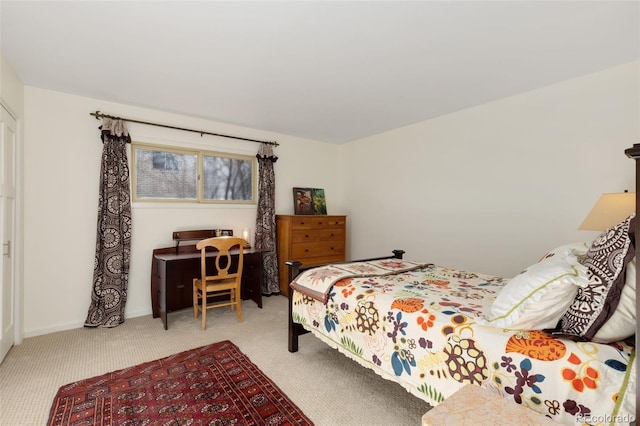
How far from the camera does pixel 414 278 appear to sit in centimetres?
236

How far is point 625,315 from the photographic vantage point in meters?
1.11

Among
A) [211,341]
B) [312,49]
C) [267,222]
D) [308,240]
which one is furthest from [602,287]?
[267,222]

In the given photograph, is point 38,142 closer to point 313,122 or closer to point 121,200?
point 121,200

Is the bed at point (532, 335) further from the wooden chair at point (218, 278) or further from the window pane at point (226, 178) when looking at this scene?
the window pane at point (226, 178)

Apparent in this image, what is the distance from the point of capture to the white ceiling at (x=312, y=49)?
6.00 feet

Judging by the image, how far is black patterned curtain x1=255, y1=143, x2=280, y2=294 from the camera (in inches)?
171

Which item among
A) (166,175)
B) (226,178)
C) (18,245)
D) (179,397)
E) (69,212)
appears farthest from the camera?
(226,178)

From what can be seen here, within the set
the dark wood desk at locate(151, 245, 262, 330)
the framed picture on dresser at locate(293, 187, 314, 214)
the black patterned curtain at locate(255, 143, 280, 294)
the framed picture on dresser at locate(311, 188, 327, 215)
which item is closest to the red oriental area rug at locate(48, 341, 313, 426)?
the dark wood desk at locate(151, 245, 262, 330)

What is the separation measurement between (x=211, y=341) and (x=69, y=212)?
2074mm

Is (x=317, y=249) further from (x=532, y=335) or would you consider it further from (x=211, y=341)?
(x=532, y=335)

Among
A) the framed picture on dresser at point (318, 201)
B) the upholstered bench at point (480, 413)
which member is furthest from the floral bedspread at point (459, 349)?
the framed picture on dresser at point (318, 201)

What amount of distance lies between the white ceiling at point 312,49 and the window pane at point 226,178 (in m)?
0.97

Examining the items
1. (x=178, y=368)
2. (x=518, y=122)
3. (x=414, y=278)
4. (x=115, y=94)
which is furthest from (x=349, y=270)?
(x=115, y=94)

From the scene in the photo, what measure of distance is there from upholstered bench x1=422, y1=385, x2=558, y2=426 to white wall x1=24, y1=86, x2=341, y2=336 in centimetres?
360
